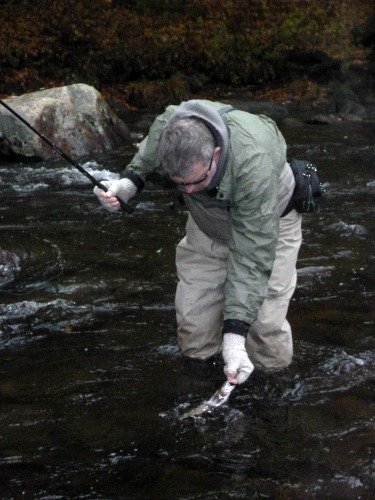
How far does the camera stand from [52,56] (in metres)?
19.4

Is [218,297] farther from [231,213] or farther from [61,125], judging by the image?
[61,125]

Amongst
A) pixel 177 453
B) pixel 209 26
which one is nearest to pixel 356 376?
pixel 177 453

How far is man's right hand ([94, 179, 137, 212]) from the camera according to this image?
480cm

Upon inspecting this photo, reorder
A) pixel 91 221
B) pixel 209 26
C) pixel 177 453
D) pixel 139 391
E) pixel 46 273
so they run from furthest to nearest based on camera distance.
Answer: pixel 209 26 < pixel 91 221 < pixel 46 273 < pixel 139 391 < pixel 177 453

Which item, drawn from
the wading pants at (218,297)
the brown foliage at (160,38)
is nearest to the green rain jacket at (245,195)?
the wading pants at (218,297)

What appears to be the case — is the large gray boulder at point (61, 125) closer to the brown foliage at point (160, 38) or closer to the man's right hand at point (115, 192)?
the brown foliage at point (160, 38)

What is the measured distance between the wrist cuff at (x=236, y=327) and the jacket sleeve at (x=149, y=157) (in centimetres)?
100

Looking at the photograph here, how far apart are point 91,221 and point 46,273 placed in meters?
1.85

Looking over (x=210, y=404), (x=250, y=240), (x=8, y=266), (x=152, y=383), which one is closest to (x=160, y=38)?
(x=8, y=266)

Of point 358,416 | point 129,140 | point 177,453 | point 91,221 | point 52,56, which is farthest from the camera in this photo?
point 52,56

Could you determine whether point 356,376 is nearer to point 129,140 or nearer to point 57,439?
point 57,439

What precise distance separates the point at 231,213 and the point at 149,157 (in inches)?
25.7

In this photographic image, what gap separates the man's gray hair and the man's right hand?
86 cm

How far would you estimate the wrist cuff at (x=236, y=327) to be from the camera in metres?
4.21
